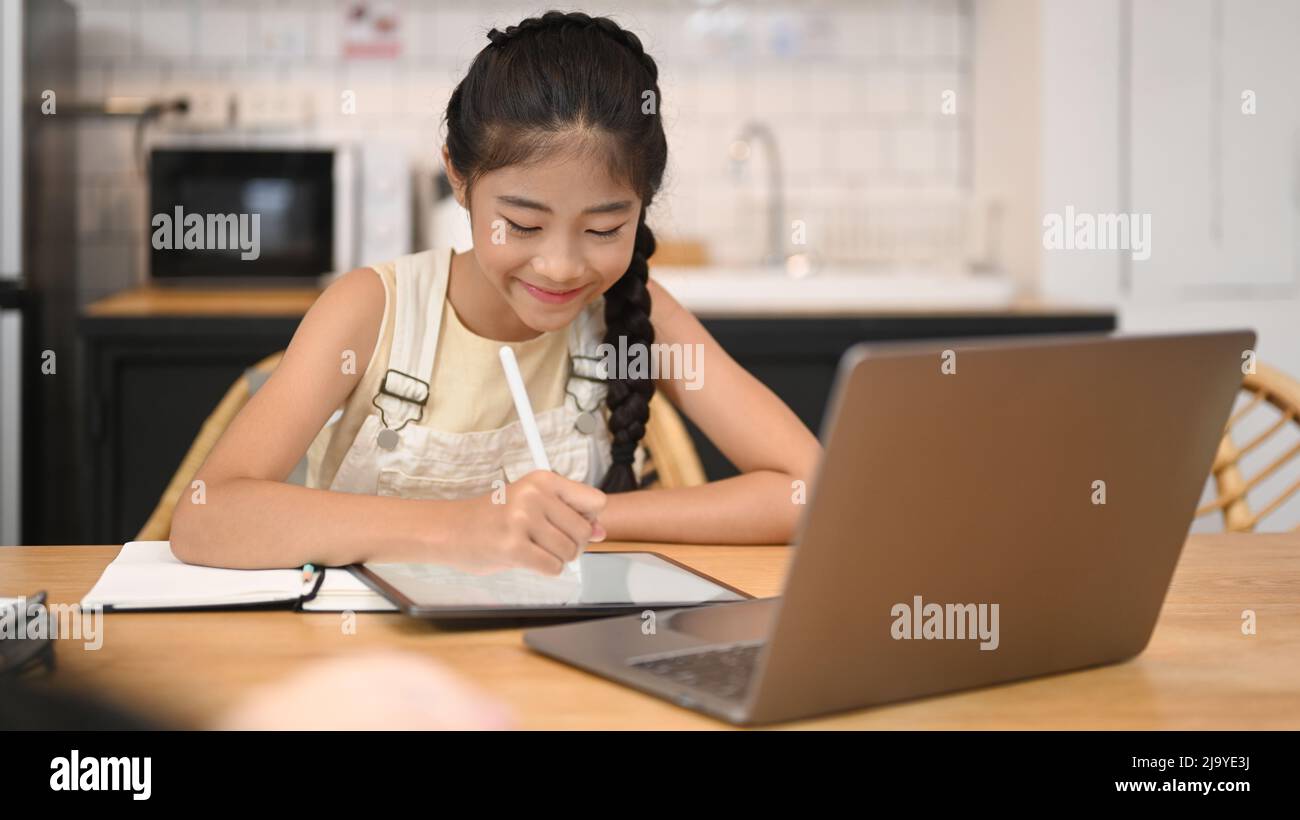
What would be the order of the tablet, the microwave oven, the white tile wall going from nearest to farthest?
the tablet → the microwave oven → the white tile wall

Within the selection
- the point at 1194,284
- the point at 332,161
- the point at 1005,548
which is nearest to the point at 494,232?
the point at 1005,548

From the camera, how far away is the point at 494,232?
127cm

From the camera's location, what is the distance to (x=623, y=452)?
1.50 metres

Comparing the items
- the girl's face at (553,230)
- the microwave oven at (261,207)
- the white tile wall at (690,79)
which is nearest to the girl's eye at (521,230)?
the girl's face at (553,230)

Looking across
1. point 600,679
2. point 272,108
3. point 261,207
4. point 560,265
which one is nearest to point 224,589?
point 600,679

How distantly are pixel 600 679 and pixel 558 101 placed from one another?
66 cm

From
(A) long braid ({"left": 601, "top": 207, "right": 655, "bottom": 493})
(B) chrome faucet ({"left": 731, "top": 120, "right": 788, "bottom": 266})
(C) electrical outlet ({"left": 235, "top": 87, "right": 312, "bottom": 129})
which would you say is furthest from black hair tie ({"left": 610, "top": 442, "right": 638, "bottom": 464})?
(C) electrical outlet ({"left": 235, "top": 87, "right": 312, "bottom": 129})

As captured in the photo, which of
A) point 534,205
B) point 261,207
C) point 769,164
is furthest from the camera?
point 769,164

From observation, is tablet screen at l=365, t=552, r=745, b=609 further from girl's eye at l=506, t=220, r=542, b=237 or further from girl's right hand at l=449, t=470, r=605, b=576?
girl's eye at l=506, t=220, r=542, b=237

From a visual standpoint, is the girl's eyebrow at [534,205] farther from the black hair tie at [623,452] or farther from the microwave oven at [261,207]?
the microwave oven at [261,207]

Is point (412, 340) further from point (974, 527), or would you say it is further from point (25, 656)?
point (974, 527)

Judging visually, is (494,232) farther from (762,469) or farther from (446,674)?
(446,674)

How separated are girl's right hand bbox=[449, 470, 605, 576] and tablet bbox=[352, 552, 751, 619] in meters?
0.03

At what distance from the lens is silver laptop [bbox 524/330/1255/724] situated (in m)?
0.64
